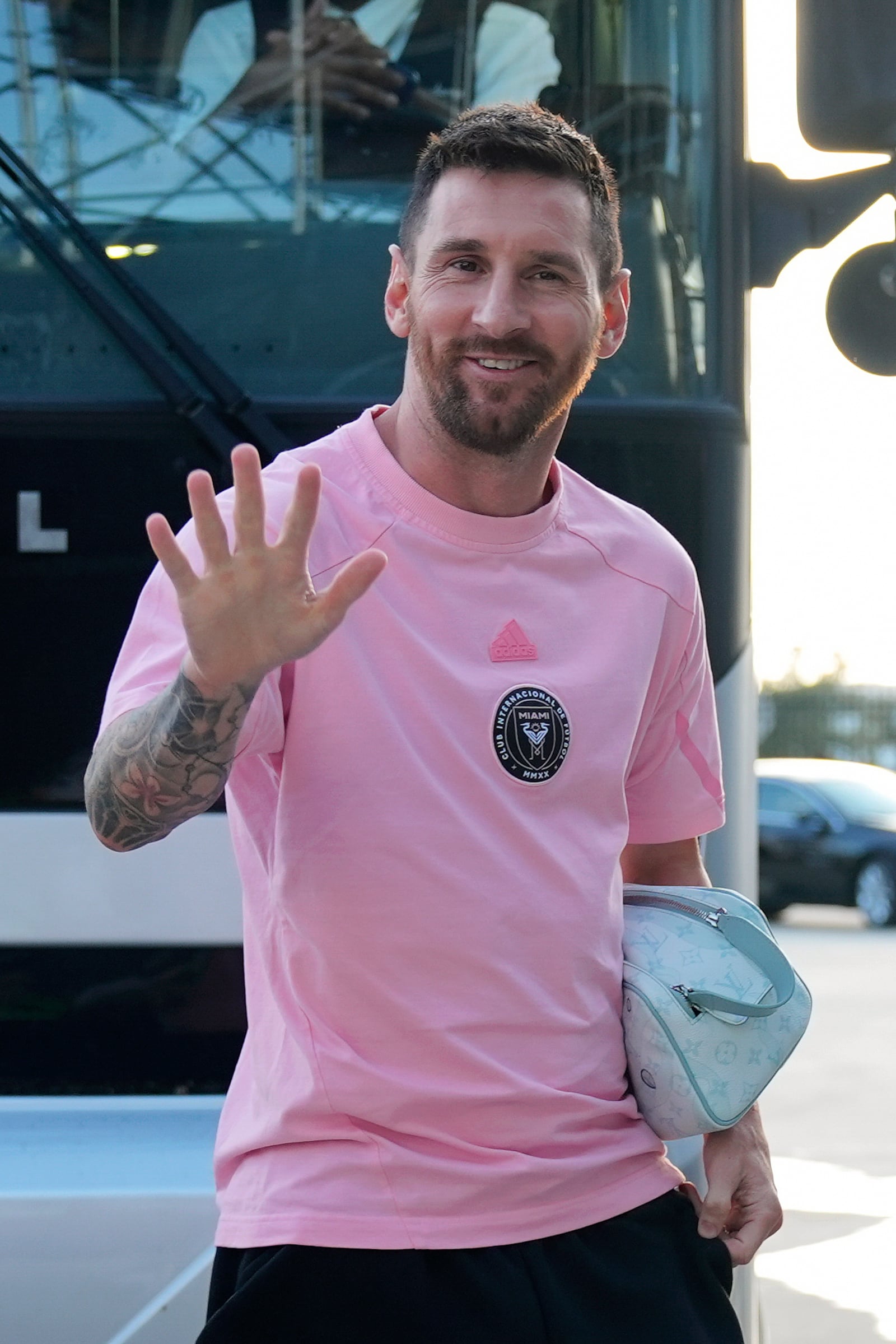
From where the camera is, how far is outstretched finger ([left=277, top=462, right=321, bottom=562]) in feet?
5.18

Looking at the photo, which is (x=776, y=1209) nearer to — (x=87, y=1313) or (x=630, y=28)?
(x=87, y=1313)

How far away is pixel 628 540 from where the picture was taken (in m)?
2.12

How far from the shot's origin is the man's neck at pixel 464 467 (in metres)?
1.98

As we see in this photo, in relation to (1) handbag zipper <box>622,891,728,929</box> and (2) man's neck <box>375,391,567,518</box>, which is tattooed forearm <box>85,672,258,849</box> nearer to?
(2) man's neck <box>375,391,567,518</box>

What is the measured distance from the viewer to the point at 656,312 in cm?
296

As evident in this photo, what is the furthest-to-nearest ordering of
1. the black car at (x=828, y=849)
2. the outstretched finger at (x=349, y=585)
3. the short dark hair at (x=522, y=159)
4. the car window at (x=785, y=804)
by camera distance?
1. the car window at (x=785, y=804)
2. the black car at (x=828, y=849)
3. the short dark hair at (x=522, y=159)
4. the outstretched finger at (x=349, y=585)

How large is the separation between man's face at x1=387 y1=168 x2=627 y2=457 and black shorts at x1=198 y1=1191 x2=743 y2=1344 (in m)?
0.85

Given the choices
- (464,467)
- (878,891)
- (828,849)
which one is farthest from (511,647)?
(878,891)

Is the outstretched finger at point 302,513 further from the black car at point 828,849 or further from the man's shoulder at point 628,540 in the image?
the black car at point 828,849

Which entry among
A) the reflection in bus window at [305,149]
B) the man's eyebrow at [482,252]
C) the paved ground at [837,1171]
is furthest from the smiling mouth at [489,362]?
the paved ground at [837,1171]

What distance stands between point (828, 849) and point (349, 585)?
54.0 ft

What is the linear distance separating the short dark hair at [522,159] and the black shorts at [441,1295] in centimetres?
107

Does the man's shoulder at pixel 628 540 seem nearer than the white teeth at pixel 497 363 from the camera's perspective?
No

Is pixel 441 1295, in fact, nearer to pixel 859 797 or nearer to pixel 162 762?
pixel 162 762
